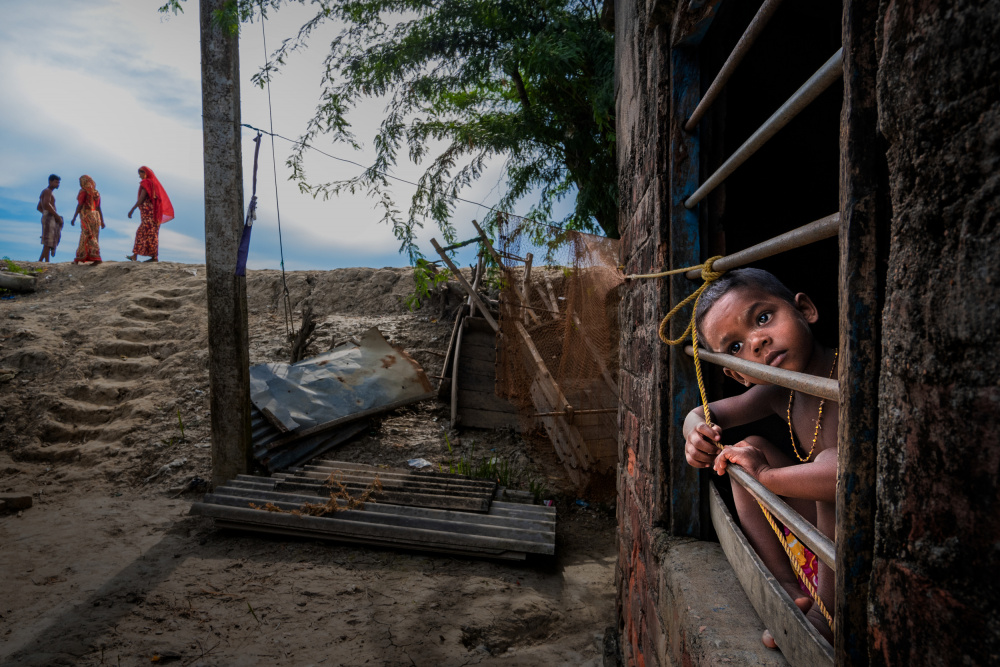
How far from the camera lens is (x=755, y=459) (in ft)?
3.97

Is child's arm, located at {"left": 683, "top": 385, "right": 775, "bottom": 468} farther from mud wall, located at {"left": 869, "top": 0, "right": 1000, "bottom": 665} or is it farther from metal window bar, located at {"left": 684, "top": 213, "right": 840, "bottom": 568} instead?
mud wall, located at {"left": 869, "top": 0, "right": 1000, "bottom": 665}

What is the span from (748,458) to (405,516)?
10.7 ft

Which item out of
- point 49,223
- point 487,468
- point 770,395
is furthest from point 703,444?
point 49,223

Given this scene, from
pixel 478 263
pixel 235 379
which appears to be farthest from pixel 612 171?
pixel 235 379

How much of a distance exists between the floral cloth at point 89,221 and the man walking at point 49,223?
922 millimetres

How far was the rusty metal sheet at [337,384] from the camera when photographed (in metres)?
5.71

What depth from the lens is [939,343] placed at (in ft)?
1.67

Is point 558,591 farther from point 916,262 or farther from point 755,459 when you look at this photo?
point 916,262

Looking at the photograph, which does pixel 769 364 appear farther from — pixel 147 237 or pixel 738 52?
pixel 147 237

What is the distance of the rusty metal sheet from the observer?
18.7 feet

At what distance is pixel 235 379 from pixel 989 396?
17.5 ft

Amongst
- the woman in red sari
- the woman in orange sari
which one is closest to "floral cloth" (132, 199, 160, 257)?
the woman in red sari

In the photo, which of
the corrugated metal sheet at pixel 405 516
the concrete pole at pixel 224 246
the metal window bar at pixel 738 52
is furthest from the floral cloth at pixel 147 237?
the metal window bar at pixel 738 52

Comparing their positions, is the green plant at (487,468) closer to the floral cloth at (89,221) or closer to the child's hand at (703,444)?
the child's hand at (703,444)
